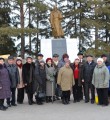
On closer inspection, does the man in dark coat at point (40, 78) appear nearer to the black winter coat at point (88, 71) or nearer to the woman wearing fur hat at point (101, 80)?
the black winter coat at point (88, 71)

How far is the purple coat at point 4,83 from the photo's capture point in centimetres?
906

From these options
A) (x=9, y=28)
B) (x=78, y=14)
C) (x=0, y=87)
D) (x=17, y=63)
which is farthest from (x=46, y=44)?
(x=78, y=14)

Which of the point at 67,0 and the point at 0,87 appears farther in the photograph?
the point at 67,0

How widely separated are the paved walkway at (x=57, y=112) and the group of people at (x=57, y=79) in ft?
1.17

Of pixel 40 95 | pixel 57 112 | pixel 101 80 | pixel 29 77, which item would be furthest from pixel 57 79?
pixel 57 112

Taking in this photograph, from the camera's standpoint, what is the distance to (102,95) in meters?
9.66

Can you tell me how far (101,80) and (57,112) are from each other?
1.78 metres

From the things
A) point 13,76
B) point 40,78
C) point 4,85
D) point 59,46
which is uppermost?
point 59,46

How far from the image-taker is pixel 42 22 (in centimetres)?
3047

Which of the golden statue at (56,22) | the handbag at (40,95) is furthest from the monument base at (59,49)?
the handbag at (40,95)

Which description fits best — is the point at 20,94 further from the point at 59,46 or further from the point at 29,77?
the point at 59,46

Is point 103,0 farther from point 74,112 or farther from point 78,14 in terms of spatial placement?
point 74,112

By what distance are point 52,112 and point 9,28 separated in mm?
13841

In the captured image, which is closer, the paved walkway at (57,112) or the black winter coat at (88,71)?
the paved walkway at (57,112)
